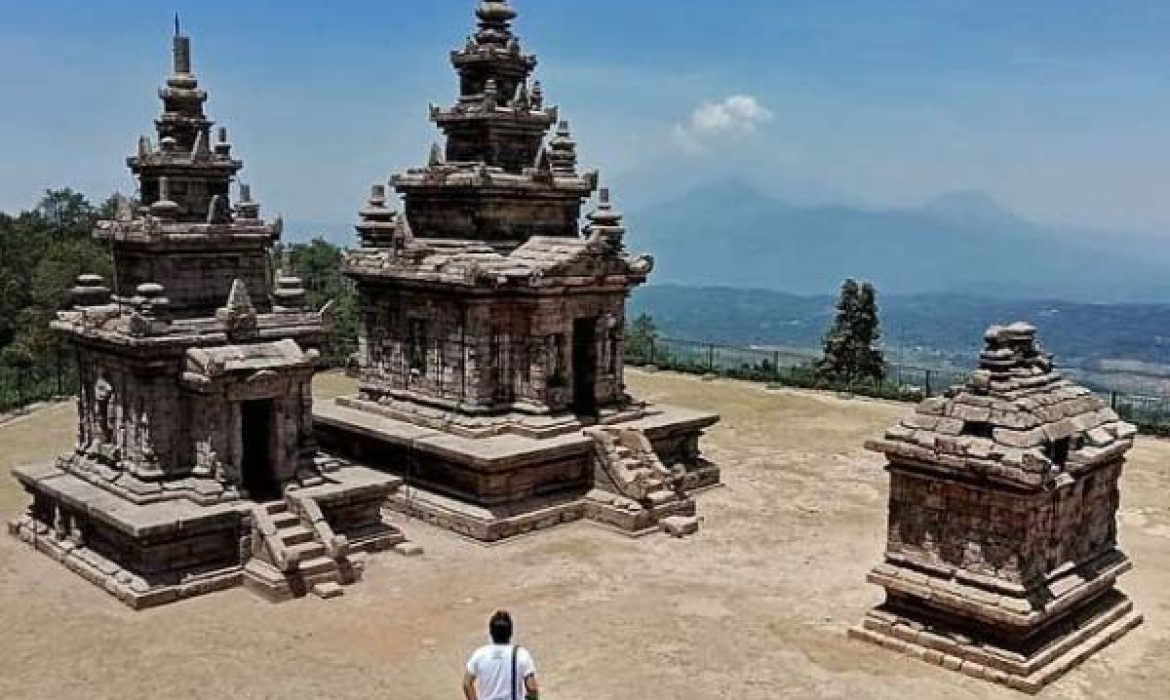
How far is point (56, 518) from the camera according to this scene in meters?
19.5

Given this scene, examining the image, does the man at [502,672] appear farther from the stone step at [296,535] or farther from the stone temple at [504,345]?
the stone temple at [504,345]

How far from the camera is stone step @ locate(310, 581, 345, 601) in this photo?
1738 cm

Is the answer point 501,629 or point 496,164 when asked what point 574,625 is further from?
point 496,164

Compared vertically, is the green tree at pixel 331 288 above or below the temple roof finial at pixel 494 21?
below

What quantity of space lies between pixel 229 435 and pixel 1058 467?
12.6m

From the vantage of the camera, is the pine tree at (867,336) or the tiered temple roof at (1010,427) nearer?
the tiered temple roof at (1010,427)

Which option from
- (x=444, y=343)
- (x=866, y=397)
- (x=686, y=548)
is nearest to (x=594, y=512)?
(x=686, y=548)

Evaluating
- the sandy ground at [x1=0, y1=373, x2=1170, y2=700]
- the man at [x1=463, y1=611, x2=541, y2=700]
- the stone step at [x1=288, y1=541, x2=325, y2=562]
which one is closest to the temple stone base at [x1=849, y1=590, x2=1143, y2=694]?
the sandy ground at [x1=0, y1=373, x2=1170, y2=700]

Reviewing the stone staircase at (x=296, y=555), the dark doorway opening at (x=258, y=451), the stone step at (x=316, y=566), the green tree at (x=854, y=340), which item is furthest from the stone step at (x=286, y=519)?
the green tree at (x=854, y=340)

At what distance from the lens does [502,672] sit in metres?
9.63

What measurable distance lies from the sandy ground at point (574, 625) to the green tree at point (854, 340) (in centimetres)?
1779

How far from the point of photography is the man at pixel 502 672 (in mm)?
9641

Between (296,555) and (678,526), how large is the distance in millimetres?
7165

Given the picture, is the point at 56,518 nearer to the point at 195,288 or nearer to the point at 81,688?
the point at 195,288
